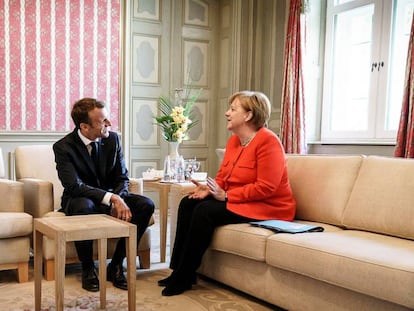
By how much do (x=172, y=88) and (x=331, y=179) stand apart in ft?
10.1

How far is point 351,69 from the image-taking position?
4.35 m

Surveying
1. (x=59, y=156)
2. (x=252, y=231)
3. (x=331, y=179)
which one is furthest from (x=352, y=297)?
(x=59, y=156)

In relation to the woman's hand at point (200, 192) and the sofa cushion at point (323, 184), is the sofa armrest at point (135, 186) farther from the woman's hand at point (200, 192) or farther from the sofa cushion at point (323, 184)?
the sofa cushion at point (323, 184)

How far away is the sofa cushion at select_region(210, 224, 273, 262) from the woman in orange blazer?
5 cm

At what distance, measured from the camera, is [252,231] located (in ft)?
7.59

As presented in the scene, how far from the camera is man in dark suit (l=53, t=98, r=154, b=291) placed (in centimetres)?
261

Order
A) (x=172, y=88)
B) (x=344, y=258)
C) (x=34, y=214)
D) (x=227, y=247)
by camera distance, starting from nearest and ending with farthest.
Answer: (x=344, y=258) < (x=227, y=247) < (x=34, y=214) < (x=172, y=88)

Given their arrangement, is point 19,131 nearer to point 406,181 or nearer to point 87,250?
point 87,250

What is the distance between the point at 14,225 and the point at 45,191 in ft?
0.91

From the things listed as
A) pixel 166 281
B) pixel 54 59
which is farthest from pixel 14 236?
pixel 54 59

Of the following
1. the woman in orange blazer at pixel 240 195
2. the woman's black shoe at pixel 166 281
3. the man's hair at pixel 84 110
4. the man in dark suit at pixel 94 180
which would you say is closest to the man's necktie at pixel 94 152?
the man in dark suit at pixel 94 180

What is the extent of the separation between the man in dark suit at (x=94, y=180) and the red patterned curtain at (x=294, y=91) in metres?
1.93

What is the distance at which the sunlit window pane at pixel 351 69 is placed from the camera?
165 inches

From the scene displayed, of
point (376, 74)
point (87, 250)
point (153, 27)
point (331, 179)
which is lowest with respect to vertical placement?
point (87, 250)
